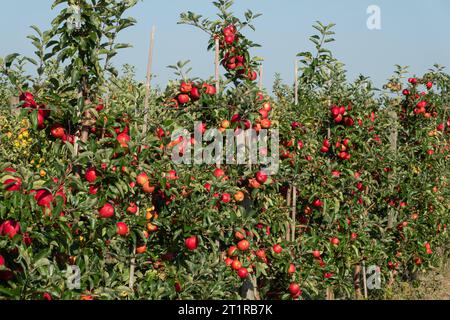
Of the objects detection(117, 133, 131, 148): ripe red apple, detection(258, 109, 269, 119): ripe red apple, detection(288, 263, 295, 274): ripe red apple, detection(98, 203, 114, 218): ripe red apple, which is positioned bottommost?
detection(288, 263, 295, 274): ripe red apple

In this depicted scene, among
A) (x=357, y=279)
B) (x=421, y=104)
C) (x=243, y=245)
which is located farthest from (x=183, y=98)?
(x=421, y=104)

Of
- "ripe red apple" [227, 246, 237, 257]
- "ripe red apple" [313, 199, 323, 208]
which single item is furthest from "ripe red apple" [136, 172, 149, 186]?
"ripe red apple" [313, 199, 323, 208]

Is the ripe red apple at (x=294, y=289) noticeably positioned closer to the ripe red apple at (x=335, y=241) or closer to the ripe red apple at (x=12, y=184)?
the ripe red apple at (x=335, y=241)

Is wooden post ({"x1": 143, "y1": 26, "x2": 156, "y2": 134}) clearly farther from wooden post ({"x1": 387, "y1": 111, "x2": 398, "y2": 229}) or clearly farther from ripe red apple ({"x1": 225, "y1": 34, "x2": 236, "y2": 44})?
wooden post ({"x1": 387, "y1": 111, "x2": 398, "y2": 229})

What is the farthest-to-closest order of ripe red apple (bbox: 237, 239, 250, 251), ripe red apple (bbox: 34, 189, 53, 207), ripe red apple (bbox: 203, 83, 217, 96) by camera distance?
1. ripe red apple (bbox: 203, 83, 217, 96)
2. ripe red apple (bbox: 237, 239, 250, 251)
3. ripe red apple (bbox: 34, 189, 53, 207)

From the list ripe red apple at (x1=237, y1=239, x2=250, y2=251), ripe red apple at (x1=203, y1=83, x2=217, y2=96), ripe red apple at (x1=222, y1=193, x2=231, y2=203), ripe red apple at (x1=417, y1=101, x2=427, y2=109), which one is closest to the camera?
ripe red apple at (x1=222, y1=193, x2=231, y2=203)

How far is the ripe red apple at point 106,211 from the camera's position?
3193mm

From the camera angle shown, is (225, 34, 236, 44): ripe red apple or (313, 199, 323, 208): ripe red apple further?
(313, 199, 323, 208): ripe red apple

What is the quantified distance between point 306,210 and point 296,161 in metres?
0.65

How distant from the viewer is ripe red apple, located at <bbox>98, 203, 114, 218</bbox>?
3.19m

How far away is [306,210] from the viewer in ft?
17.3

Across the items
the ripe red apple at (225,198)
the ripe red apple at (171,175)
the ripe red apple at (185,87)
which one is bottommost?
the ripe red apple at (225,198)

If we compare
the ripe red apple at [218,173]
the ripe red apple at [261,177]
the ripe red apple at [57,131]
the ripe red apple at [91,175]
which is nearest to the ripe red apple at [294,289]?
the ripe red apple at [261,177]

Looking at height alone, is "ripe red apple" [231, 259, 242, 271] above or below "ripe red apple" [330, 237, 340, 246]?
below
